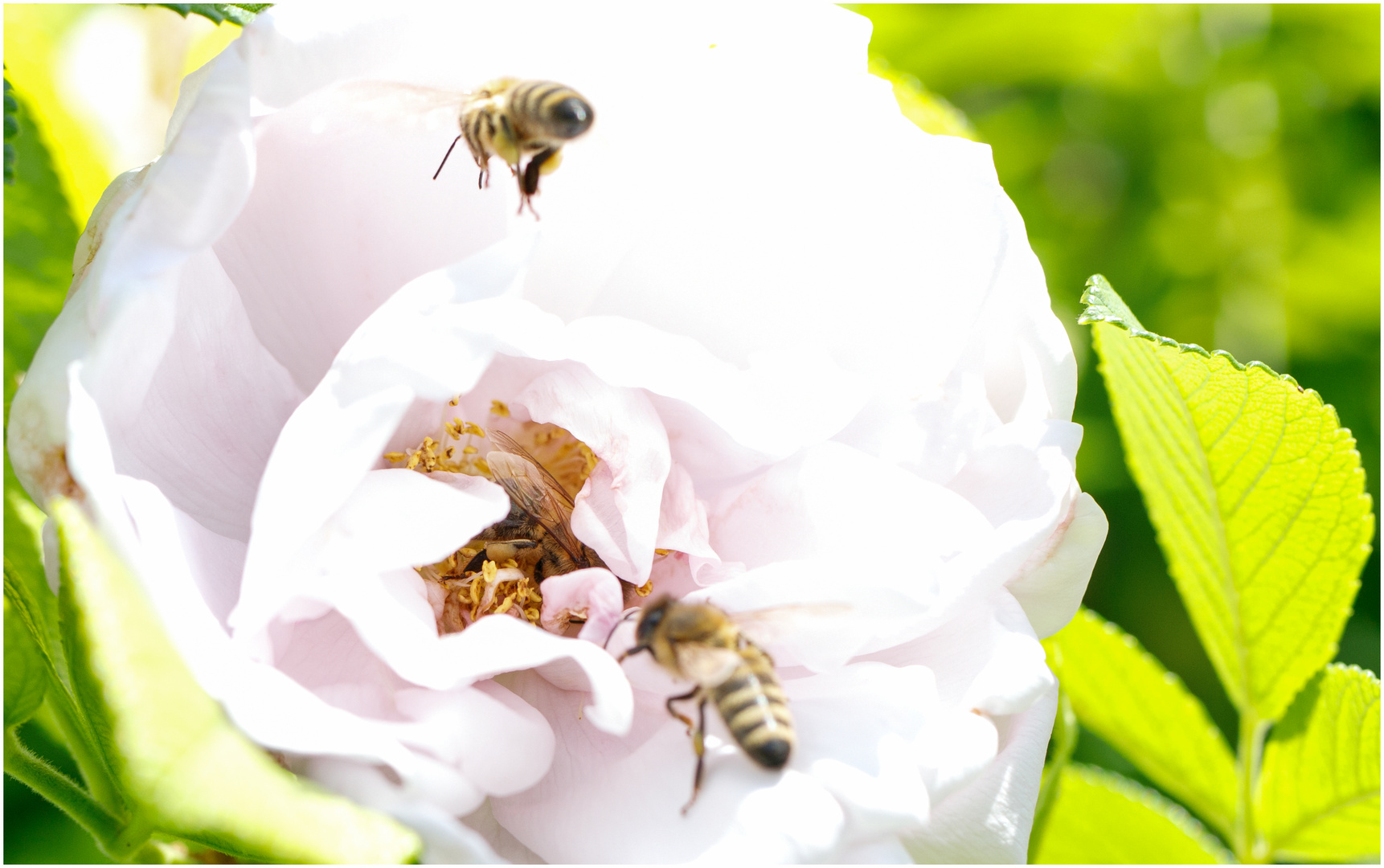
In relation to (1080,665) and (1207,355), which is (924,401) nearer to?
(1207,355)

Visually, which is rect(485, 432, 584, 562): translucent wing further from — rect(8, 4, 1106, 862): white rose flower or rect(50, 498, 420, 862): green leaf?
rect(50, 498, 420, 862): green leaf

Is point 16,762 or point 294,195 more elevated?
point 294,195

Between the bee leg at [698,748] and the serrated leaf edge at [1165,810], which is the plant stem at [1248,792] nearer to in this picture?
the serrated leaf edge at [1165,810]

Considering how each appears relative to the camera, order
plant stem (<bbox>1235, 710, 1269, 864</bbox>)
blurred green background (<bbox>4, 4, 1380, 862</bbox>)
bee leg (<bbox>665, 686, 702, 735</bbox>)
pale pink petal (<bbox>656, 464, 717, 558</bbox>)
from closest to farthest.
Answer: bee leg (<bbox>665, 686, 702, 735</bbox>) → pale pink petal (<bbox>656, 464, 717, 558</bbox>) → plant stem (<bbox>1235, 710, 1269, 864</bbox>) → blurred green background (<bbox>4, 4, 1380, 862</bbox>)

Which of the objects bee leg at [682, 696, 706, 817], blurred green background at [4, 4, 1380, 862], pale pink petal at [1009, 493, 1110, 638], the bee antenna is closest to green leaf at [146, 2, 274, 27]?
the bee antenna

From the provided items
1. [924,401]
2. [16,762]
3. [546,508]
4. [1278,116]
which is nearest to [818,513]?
[924,401]

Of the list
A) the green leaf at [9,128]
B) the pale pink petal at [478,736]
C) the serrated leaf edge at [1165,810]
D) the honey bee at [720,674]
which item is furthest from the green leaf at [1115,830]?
the green leaf at [9,128]
